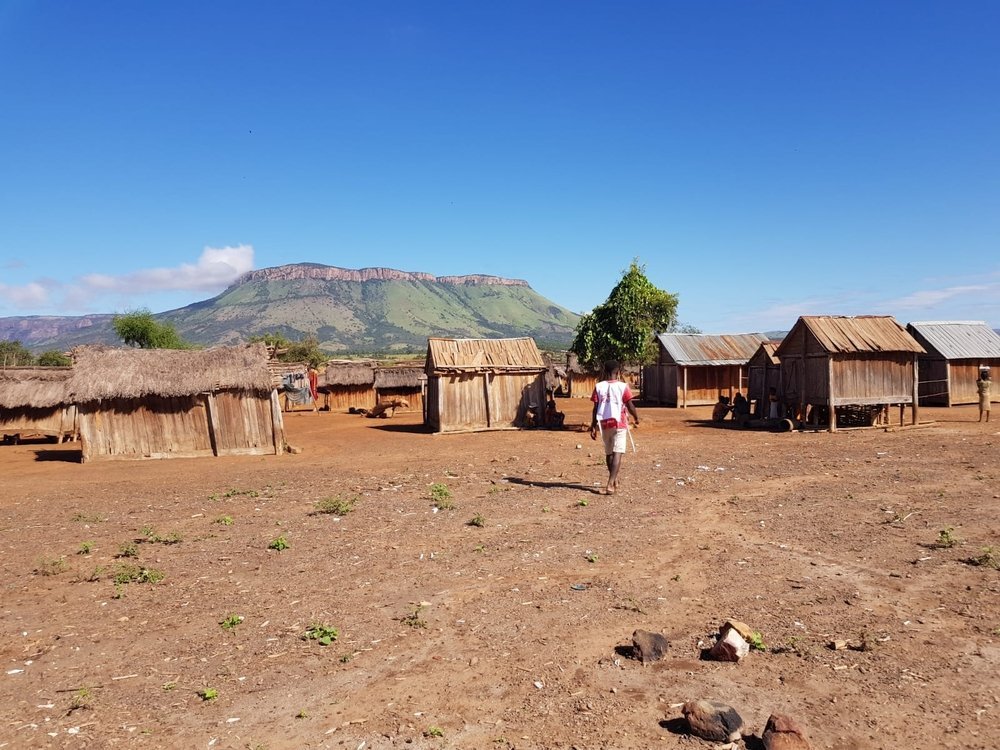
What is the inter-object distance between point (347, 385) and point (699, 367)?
20.4 meters

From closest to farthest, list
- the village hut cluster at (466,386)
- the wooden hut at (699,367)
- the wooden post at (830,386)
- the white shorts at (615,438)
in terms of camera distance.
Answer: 1. the white shorts at (615,438)
2. the village hut cluster at (466,386)
3. the wooden post at (830,386)
4. the wooden hut at (699,367)

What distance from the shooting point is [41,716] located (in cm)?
431

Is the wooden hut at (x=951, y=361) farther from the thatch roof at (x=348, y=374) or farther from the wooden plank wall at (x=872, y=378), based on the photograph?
the thatch roof at (x=348, y=374)

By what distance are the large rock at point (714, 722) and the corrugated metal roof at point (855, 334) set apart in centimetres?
1918

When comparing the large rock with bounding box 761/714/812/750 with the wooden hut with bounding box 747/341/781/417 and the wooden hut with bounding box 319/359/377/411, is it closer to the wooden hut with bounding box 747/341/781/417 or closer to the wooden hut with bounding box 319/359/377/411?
the wooden hut with bounding box 747/341/781/417

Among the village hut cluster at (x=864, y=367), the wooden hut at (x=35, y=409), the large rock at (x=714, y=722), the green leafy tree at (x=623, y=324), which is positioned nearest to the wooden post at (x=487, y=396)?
the green leafy tree at (x=623, y=324)

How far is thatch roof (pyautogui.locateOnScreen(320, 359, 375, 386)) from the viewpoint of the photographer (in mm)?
39500

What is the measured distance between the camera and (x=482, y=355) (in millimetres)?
24625

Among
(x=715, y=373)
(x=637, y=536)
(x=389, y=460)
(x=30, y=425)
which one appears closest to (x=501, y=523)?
(x=637, y=536)

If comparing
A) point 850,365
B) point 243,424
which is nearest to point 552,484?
point 243,424

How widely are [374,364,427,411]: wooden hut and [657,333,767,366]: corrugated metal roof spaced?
47.8 feet

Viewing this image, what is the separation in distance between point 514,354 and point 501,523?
53.0ft

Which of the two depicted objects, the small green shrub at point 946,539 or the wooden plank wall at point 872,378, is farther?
the wooden plank wall at point 872,378

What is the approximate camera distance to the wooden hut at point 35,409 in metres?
24.8
